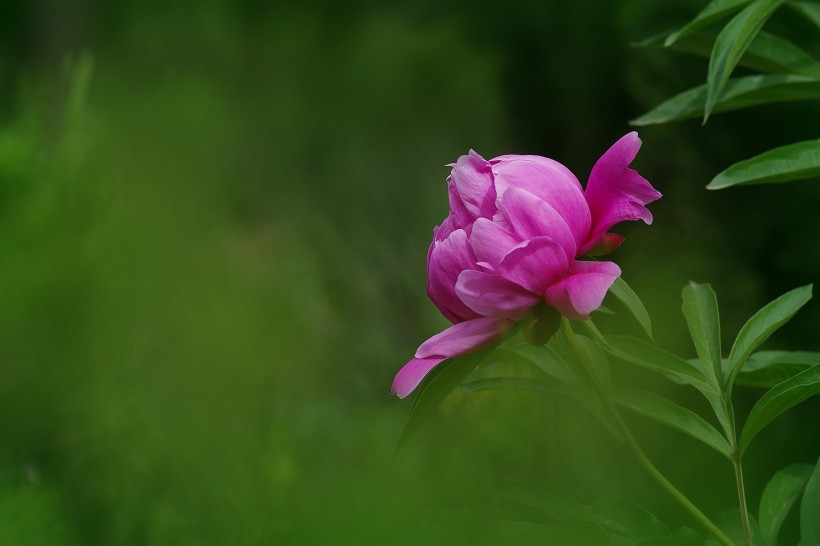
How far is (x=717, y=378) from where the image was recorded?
45 centimetres

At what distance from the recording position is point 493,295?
380mm

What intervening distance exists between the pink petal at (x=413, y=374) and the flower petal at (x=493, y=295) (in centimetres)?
3

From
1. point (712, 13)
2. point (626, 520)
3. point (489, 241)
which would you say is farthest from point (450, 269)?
point (712, 13)

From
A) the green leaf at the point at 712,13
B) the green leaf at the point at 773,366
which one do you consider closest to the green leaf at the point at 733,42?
the green leaf at the point at 712,13

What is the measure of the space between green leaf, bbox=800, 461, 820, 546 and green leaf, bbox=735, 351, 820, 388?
0.10 m

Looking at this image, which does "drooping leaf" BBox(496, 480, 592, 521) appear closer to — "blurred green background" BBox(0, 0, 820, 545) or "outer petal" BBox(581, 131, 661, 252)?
"blurred green background" BBox(0, 0, 820, 545)

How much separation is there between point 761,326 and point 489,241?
0.15 m

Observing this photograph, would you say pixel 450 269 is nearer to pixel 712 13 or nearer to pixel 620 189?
pixel 620 189

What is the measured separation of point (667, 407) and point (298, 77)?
4.23 meters

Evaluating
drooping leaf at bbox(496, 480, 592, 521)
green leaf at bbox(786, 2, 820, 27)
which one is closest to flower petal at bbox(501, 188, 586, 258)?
drooping leaf at bbox(496, 480, 592, 521)

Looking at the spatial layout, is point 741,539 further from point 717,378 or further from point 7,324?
point 7,324

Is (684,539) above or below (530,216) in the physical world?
below

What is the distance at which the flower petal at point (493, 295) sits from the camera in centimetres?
38

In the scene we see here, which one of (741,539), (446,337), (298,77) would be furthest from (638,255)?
(298,77)
